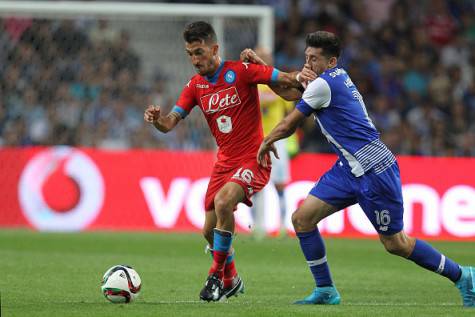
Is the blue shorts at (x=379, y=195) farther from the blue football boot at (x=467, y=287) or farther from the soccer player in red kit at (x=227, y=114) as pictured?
the soccer player in red kit at (x=227, y=114)

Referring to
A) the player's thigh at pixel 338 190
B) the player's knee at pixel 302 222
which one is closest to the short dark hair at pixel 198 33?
the player's thigh at pixel 338 190

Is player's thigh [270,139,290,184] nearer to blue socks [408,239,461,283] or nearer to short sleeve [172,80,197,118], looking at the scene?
short sleeve [172,80,197,118]

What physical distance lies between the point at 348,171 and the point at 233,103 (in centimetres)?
118

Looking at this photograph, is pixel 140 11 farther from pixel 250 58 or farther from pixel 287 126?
pixel 287 126

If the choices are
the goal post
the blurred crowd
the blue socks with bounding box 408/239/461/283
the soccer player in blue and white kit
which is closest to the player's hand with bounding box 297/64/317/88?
the soccer player in blue and white kit

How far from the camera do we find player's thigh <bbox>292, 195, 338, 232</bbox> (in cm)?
820

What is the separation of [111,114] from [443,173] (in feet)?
17.6

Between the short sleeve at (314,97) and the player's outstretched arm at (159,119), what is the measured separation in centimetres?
118

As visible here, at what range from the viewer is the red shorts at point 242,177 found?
8523 mm

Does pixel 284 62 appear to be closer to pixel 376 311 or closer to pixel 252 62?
pixel 252 62

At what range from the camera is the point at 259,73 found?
869 centimetres

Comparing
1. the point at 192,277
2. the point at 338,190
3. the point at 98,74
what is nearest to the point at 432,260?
the point at 338,190

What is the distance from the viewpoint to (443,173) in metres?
16.1

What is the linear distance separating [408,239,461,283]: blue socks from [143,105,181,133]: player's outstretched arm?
7.23 ft
